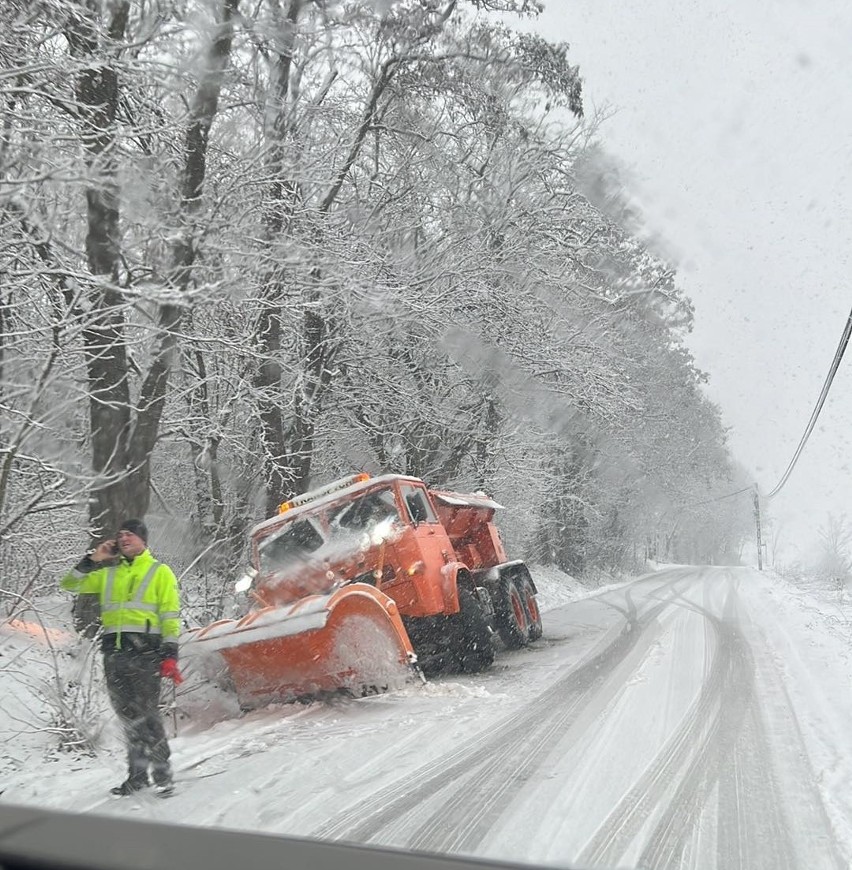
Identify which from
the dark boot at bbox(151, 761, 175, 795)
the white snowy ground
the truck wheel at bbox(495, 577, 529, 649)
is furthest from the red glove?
the truck wheel at bbox(495, 577, 529, 649)

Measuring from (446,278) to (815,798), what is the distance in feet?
30.5

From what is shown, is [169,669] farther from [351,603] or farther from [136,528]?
[351,603]

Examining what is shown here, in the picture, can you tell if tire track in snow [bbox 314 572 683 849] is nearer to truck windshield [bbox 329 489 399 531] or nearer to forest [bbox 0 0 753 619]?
truck windshield [bbox 329 489 399 531]

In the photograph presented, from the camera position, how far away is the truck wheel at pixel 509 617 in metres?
11.4

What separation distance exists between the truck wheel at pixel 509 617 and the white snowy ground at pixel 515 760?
6.32 ft

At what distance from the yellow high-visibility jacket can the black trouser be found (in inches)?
5.2

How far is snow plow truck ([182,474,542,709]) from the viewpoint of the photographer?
730cm

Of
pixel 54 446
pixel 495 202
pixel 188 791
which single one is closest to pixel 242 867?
pixel 188 791

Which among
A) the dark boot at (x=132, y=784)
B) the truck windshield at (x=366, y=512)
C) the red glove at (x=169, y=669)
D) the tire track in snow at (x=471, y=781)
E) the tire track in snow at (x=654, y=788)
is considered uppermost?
the truck windshield at (x=366, y=512)

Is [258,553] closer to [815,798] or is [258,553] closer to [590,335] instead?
[815,798]

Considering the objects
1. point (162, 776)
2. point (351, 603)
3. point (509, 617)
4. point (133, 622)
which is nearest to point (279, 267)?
point (351, 603)

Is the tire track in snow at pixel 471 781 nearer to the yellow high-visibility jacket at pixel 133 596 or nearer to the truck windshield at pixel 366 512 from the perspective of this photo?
the yellow high-visibility jacket at pixel 133 596

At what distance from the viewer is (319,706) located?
7469mm

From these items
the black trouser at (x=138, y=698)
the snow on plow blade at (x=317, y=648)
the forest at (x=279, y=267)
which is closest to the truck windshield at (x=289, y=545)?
the forest at (x=279, y=267)
